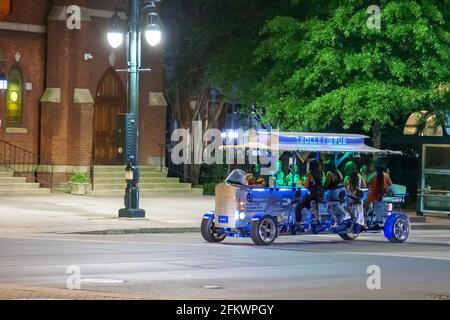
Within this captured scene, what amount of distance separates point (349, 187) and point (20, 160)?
1779cm

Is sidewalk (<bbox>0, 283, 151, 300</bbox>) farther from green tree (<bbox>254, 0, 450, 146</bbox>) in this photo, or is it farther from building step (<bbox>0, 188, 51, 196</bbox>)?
building step (<bbox>0, 188, 51, 196</bbox>)

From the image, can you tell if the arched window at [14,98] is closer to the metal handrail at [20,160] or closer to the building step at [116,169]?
the metal handrail at [20,160]

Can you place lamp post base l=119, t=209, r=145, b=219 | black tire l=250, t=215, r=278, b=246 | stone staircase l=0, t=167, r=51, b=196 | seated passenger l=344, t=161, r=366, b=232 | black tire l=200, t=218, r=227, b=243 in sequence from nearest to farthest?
1. black tire l=250, t=215, r=278, b=246
2. black tire l=200, t=218, r=227, b=243
3. seated passenger l=344, t=161, r=366, b=232
4. lamp post base l=119, t=209, r=145, b=219
5. stone staircase l=0, t=167, r=51, b=196

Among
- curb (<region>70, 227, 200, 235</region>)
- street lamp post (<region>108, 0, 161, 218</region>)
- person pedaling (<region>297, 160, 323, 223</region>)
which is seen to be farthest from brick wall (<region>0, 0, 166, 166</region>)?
person pedaling (<region>297, 160, 323, 223</region>)

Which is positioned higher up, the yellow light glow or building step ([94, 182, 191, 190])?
the yellow light glow

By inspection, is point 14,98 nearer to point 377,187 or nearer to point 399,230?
point 377,187

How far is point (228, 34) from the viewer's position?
129 ft

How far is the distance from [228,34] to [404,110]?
29.0 feet

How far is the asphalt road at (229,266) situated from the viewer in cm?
1423

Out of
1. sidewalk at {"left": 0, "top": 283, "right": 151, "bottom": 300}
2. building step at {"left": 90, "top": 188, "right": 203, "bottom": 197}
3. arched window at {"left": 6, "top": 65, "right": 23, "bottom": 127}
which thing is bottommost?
sidewalk at {"left": 0, "top": 283, "right": 151, "bottom": 300}

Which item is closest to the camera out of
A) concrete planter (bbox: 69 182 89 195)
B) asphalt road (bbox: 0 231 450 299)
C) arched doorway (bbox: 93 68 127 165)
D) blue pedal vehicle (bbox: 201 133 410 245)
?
asphalt road (bbox: 0 231 450 299)

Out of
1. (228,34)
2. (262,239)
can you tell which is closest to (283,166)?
(262,239)

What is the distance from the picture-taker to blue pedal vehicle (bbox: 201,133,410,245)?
2203 cm

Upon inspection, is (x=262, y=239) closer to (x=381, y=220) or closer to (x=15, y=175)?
(x=381, y=220)
